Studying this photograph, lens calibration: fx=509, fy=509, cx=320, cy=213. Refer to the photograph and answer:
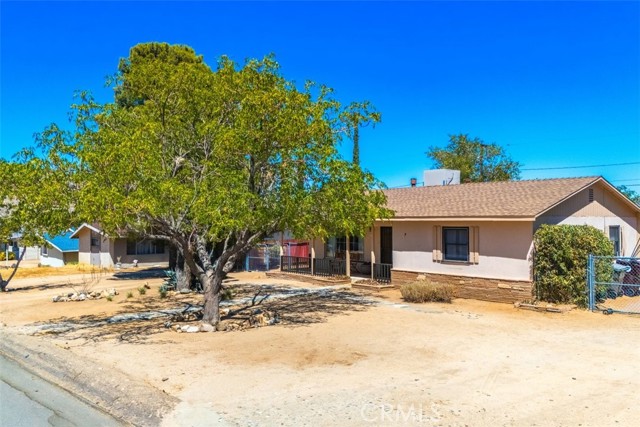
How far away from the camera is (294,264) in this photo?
2512cm

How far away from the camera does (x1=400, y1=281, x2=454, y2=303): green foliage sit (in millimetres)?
16391

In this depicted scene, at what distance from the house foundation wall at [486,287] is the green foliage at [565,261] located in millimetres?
466

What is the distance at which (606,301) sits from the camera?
1612 centimetres

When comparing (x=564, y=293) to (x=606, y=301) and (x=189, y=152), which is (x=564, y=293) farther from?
(x=189, y=152)

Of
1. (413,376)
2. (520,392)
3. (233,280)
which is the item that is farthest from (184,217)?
(233,280)

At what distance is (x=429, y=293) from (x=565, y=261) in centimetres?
414

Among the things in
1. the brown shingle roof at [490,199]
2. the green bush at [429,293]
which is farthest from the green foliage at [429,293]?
the brown shingle roof at [490,199]

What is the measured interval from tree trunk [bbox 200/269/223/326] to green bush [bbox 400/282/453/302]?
21.9 ft

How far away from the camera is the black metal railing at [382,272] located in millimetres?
20609

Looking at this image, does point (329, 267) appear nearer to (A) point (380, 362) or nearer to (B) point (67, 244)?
(A) point (380, 362)

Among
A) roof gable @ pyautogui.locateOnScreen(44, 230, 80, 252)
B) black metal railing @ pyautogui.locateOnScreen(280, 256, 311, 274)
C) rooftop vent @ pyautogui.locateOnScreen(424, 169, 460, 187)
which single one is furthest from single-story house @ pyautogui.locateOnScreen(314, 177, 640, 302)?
roof gable @ pyautogui.locateOnScreen(44, 230, 80, 252)

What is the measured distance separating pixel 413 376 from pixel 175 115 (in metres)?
8.71

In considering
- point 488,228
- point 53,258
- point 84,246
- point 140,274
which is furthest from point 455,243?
point 53,258

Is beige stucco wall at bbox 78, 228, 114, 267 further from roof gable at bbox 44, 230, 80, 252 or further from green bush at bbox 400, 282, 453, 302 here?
green bush at bbox 400, 282, 453, 302
